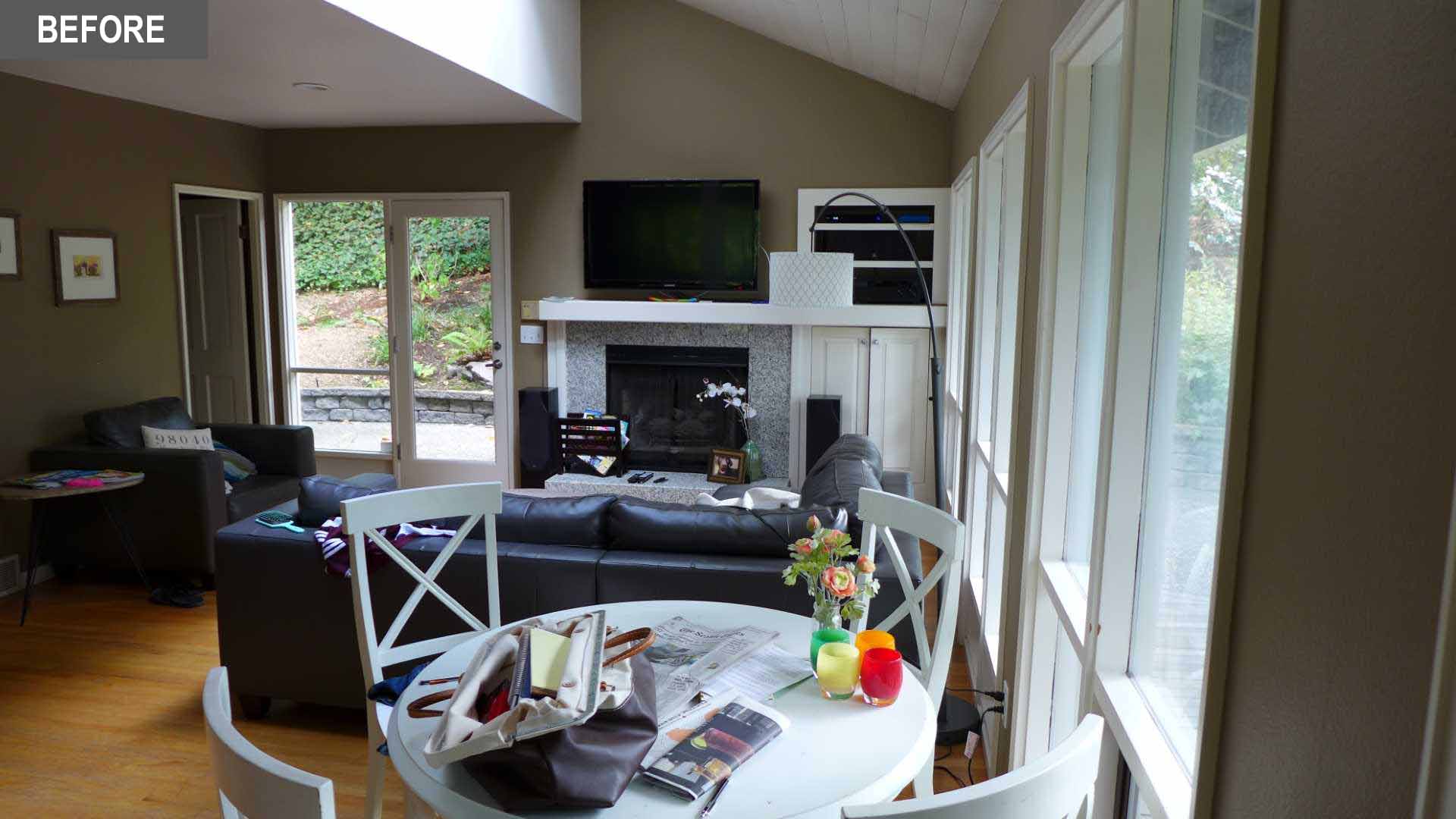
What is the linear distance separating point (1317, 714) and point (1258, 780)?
15cm

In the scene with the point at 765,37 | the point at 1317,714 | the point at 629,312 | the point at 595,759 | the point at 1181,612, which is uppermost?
the point at 765,37

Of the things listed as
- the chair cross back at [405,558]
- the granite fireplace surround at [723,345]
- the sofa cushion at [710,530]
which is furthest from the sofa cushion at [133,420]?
the sofa cushion at [710,530]

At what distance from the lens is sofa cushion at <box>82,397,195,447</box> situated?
4762 millimetres

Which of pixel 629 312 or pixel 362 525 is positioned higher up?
pixel 629 312

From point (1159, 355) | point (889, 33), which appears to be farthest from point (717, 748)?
point (889, 33)

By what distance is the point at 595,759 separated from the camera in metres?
1.39

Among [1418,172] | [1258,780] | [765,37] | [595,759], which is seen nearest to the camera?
[1418,172]

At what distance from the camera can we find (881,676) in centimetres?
171

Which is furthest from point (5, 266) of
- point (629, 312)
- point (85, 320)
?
point (629, 312)

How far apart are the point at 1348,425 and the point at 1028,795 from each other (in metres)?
0.51

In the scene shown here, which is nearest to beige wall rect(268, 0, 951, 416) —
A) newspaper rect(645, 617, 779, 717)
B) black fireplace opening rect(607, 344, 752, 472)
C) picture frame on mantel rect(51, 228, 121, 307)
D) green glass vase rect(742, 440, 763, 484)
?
black fireplace opening rect(607, 344, 752, 472)

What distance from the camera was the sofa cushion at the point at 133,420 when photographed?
15.6 feet

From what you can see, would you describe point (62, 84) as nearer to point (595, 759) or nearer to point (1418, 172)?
point (595, 759)

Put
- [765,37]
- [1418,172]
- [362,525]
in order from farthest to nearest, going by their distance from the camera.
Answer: [765,37] < [362,525] < [1418,172]
